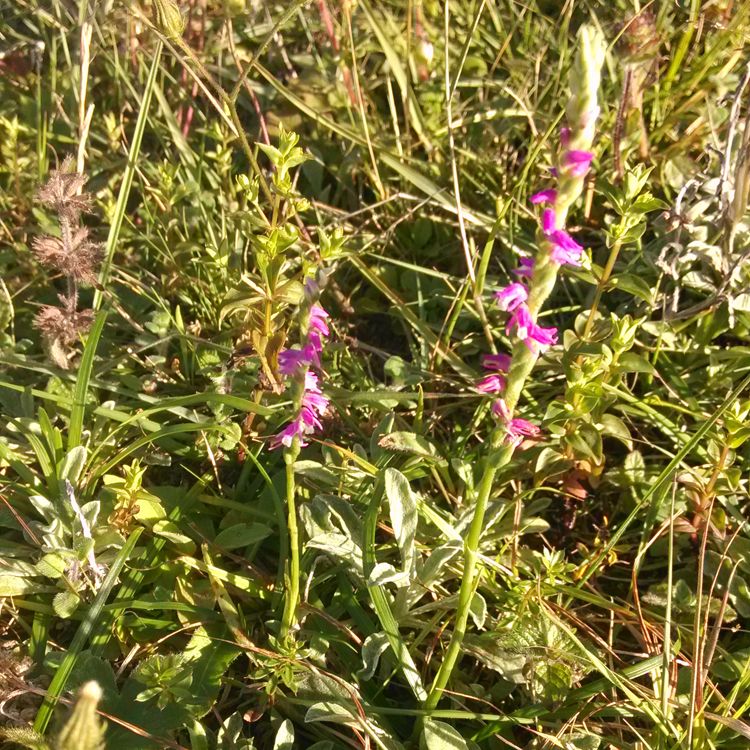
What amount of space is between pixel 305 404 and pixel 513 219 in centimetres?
153

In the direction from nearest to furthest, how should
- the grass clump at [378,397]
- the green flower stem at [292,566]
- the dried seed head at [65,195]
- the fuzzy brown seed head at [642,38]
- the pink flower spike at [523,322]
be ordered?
the pink flower spike at [523,322]
the green flower stem at [292,566]
the grass clump at [378,397]
the dried seed head at [65,195]
the fuzzy brown seed head at [642,38]

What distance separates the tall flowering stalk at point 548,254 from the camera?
1183 millimetres

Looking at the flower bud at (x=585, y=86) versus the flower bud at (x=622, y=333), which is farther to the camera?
the flower bud at (x=622, y=333)

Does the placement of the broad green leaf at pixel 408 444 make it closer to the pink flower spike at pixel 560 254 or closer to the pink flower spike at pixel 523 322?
the pink flower spike at pixel 523 322

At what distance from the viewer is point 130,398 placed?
2678 millimetres

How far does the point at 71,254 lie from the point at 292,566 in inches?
51.8

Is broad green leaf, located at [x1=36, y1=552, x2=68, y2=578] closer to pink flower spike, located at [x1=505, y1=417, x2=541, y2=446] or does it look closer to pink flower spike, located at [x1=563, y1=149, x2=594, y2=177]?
pink flower spike, located at [x1=505, y1=417, x2=541, y2=446]

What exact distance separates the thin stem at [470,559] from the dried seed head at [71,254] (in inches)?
60.0

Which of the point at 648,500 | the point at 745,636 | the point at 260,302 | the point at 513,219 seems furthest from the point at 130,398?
the point at 745,636

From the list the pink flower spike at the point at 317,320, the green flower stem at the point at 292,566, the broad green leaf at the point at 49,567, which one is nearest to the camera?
the pink flower spike at the point at 317,320

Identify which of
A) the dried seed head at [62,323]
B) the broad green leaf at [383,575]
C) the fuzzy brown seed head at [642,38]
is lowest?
the broad green leaf at [383,575]

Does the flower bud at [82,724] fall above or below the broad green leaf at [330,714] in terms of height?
above

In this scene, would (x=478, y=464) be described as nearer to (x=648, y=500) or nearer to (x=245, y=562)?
(x=648, y=500)

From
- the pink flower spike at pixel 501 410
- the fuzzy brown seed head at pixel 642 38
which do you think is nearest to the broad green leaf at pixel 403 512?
the pink flower spike at pixel 501 410
